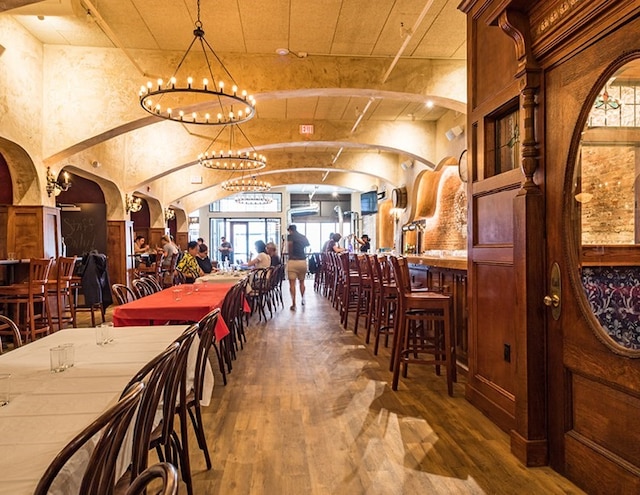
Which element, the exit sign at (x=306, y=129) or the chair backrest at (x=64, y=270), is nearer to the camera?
the chair backrest at (x=64, y=270)

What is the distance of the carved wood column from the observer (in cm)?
268

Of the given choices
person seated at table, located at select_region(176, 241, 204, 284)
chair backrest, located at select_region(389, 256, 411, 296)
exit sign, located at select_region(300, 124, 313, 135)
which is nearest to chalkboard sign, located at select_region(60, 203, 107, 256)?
person seated at table, located at select_region(176, 241, 204, 284)

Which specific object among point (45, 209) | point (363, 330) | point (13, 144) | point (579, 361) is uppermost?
point (13, 144)

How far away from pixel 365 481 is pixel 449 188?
8.87m

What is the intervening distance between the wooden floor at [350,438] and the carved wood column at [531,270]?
0.71ft

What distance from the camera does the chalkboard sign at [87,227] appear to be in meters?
10.8

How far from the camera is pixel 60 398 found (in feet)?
5.63

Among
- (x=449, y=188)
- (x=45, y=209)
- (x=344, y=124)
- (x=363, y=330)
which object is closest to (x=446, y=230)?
(x=449, y=188)

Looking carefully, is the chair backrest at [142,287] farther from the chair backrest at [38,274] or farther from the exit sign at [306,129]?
the exit sign at [306,129]

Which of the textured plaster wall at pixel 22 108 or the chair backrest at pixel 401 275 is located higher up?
the textured plaster wall at pixel 22 108

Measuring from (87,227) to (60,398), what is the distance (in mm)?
10151

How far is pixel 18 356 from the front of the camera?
7.84ft

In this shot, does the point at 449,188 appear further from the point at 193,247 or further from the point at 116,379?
the point at 116,379

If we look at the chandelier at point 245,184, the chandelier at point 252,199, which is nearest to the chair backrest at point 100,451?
the chandelier at point 245,184
